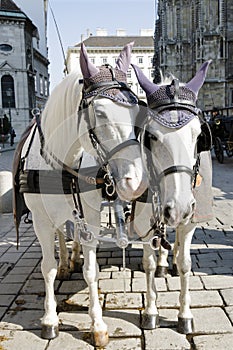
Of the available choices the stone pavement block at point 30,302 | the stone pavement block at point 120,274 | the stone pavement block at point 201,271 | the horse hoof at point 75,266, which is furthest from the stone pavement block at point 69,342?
the stone pavement block at point 201,271

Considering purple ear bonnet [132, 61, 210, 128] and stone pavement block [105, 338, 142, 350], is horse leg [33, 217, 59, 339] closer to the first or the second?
stone pavement block [105, 338, 142, 350]

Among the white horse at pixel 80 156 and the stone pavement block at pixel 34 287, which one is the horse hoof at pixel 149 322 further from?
the stone pavement block at pixel 34 287

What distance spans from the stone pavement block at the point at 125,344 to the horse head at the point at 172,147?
3.85 feet

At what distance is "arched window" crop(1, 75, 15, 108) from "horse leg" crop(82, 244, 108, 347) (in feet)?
129

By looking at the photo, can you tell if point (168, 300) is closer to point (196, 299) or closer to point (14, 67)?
point (196, 299)

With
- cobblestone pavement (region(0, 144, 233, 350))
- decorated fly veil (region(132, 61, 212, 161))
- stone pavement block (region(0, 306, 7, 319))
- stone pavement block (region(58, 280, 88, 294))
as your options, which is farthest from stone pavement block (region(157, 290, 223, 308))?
decorated fly veil (region(132, 61, 212, 161))

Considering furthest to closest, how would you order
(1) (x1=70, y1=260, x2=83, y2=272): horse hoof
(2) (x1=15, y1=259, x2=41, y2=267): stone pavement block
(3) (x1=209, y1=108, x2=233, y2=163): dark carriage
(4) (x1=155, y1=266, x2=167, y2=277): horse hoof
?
(3) (x1=209, y1=108, x2=233, y2=163): dark carriage < (2) (x1=15, y1=259, x2=41, y2=267): stone pavement block < (1) (x1=70, y1=260, x2=83, y2=272): horse hoof < (4) (x1=155, y1=266, x2=167, y2=277): horse hoof

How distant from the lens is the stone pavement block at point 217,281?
12.7 feet

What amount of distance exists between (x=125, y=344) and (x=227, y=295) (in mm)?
1221

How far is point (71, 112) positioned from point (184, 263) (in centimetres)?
152

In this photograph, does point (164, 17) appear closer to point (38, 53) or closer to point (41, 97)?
point (38, 53)

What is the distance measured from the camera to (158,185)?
2451mm

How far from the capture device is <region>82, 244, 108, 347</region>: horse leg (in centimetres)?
293

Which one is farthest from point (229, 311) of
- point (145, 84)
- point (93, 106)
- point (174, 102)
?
point (93, 106)
